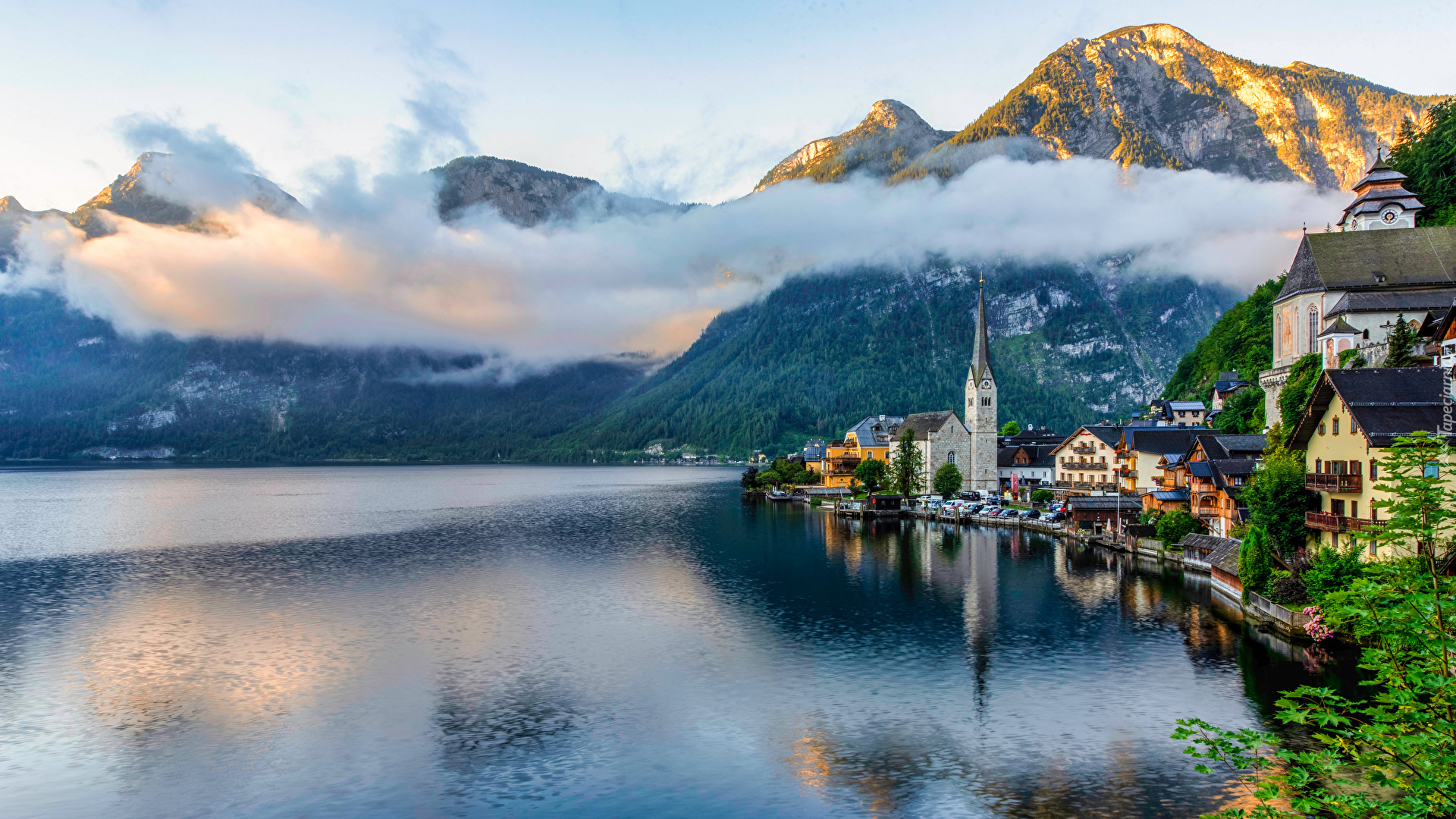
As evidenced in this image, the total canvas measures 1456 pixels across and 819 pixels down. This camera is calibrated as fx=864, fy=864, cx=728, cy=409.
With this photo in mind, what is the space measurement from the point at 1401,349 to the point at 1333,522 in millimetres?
22432

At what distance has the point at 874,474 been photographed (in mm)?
140500

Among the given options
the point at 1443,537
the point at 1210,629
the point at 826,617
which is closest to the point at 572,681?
the point at 826,617

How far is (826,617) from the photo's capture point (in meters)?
56.4

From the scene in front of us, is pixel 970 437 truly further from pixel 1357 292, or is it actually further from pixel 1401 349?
Answer: pixel 1401 349

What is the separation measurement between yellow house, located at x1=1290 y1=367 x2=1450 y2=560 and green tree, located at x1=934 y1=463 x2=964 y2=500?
80925mm

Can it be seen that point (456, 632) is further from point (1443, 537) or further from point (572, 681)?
point (1443, 537)

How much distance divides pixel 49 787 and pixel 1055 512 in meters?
96.7

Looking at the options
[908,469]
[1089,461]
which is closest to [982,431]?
[908,469]

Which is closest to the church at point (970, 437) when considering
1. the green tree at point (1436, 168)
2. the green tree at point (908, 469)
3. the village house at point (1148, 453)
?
the green tree at point (908, 469)

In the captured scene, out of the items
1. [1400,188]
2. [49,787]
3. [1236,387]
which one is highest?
[1400,188]

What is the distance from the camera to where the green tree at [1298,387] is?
70625 millimetres

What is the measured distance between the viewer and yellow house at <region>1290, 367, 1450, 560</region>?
148 feet

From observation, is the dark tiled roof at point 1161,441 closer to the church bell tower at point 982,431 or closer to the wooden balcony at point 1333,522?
the church bell tower at point 982,431

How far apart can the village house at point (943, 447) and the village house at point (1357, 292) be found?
5545 cm
